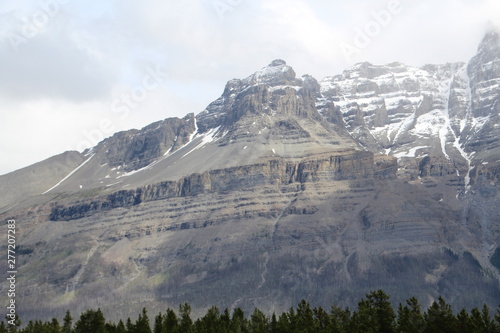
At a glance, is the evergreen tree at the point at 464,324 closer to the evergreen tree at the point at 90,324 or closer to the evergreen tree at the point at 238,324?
the evergreen tree at the point at 238,324

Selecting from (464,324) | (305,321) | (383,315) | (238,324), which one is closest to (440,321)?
(464,324)

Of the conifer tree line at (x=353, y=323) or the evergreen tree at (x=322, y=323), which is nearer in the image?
the conifer tree line at (x=353, y=323)

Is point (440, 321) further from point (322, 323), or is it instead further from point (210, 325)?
→ point (210, 325)

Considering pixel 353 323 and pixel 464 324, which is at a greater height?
pixel 353 323

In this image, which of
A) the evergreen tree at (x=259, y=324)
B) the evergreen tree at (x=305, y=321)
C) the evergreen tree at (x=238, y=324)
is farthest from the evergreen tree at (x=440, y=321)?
the evergreen tree at (x=238, y=324)

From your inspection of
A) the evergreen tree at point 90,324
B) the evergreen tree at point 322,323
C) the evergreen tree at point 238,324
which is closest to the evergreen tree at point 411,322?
the evergreen tree at point 322,323

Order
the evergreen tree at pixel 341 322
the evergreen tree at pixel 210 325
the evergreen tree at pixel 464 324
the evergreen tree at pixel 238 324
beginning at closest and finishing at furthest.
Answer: the evergreen tree at pixel 464 324
the evergreen tree at pixel 341 322
the evergreen tree at pixel 238 324
the evergreen tree at pixel 210 325

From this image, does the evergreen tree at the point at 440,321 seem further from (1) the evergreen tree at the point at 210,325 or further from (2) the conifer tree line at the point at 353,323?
(1) the evergreen tree at the point at 210,325

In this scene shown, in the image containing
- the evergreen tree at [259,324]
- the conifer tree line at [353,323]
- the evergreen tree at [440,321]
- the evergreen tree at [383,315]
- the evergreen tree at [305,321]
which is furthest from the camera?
the evergreen tree at [259,324]

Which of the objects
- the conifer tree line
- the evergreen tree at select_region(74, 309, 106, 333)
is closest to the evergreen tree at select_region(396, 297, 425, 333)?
the conifer tree line

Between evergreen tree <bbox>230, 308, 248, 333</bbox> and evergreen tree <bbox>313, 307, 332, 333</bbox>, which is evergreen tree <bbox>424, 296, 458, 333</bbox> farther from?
evergreen tree <bbox>230, 308, 248, 333</bbox>

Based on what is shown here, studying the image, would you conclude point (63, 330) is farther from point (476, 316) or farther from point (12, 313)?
point (476, 316)

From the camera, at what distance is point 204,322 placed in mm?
156625

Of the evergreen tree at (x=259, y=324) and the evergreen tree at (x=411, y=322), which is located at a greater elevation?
the evergreen tree at (x=411, y=322)
